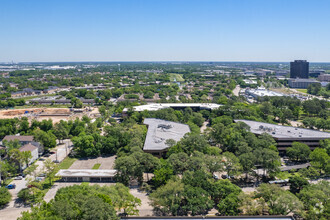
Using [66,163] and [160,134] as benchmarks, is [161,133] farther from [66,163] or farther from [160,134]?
[66,163]

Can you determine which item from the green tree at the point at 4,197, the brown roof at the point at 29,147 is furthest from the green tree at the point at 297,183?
the brown roof at the point at 29,147

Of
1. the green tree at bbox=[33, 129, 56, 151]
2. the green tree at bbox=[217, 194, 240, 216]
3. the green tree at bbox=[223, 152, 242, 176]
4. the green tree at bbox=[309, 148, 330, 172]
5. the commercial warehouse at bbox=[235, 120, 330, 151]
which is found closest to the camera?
the green tree at bbox=[217, 194, 240, 216]

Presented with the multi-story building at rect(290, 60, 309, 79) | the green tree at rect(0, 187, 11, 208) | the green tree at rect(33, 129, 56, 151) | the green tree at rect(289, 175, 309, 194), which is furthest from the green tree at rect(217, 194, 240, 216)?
the multi-story building at rect(290, 60, 309, 79)

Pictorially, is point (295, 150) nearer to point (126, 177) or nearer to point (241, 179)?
point (241, 179)

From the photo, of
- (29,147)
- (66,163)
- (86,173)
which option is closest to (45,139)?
(29,147)

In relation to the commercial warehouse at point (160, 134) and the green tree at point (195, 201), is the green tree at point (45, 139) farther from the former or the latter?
the green tree at point (195, 201)

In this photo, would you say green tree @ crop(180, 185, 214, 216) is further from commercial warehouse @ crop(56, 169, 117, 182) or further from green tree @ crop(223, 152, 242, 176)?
commercial warehouse @ crop(56, 169, 117, 182)
